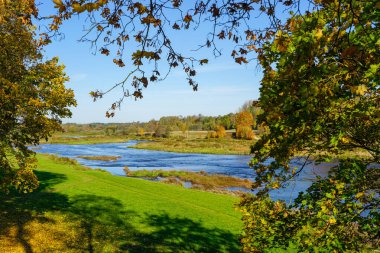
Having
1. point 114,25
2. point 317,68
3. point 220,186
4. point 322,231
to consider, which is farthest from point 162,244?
point 220,186

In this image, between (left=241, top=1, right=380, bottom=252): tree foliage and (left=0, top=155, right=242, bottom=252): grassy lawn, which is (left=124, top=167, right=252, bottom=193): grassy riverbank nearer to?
(left=0, top=155, right=242, bottom=252): grassy lawn

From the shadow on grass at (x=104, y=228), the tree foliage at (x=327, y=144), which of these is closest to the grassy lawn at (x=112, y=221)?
the shadow on grass at (x=104, y=228)

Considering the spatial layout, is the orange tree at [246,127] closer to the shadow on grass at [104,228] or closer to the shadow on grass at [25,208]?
the shadow on grass at [25,208]

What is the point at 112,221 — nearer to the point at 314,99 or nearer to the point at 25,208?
the point at 25,208

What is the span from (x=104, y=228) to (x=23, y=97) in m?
8.30

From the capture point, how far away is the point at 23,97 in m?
13.2

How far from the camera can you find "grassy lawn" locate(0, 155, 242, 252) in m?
15.1

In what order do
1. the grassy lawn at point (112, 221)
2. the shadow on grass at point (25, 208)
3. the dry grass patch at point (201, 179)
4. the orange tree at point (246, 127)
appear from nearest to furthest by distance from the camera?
the grassy lawn at point (112, 221)
the shadow on grass at point (25, 208)
the dry grass patch at point (201, 179)
the orange tree at point (246, 127)

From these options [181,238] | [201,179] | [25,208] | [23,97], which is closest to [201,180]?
[201,179]

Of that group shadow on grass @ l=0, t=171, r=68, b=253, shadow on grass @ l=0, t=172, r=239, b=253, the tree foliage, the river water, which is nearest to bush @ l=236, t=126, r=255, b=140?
the river water

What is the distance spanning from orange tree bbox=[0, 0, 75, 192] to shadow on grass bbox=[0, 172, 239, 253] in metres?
3.43

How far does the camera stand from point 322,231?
6.82m

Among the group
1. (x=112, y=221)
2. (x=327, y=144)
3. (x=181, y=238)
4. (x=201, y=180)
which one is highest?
(x=327, y=144)

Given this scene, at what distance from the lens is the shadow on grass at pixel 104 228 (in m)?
15.1
